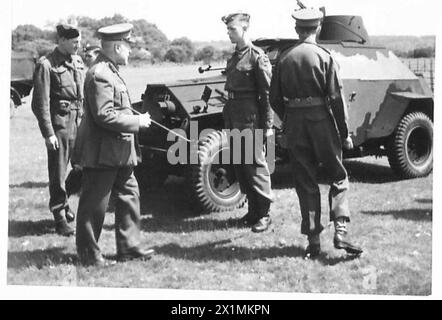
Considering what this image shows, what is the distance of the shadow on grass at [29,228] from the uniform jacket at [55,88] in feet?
2.93

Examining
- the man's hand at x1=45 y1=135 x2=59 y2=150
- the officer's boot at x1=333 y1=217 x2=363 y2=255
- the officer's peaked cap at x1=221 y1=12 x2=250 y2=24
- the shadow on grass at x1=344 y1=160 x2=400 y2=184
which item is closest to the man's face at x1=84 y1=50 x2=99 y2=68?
the man's hand at x1=45 y1=135 x2=59 y2=150

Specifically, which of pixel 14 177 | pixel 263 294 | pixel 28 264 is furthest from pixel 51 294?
pixel 14 177

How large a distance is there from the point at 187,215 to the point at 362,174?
2.26 meters

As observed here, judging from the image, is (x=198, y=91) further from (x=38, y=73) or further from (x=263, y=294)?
(x=263, y=294)

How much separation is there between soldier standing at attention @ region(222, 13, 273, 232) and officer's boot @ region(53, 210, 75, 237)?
158cm

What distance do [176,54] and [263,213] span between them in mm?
1668

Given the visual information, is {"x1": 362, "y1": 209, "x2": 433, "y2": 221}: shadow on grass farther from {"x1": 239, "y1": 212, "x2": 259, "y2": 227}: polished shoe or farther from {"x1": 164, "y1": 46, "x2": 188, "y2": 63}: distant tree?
{"x1": 164, "y1": 46, "x2": 188, "y2": 63}: distant tree

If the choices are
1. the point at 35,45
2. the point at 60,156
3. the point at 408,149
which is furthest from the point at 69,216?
the point at 408,149

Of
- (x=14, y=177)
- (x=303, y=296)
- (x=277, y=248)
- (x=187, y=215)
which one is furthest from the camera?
(x=14, y=177)

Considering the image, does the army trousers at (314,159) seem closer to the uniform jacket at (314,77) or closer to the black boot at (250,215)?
the uniform jacket at (314,77)

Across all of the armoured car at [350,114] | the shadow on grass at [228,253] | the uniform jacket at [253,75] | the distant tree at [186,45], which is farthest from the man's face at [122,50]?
the shadow on grass at [228,253]

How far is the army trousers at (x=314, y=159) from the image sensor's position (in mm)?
5410

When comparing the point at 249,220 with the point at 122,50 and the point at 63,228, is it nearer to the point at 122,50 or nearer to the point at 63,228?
the point at 63,228

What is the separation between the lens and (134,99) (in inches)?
280
